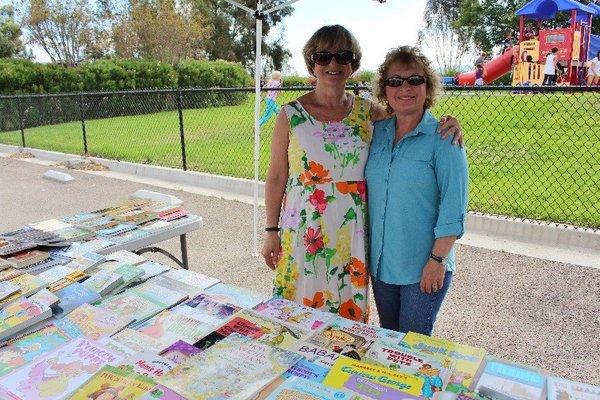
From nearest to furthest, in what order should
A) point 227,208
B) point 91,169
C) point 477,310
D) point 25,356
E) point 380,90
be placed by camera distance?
point 25,356 → point 380,90 → point 477,310 → point 227,208 → point 91,169

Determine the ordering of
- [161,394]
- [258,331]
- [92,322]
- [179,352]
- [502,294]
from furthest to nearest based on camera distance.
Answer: [502,294] → [92,322] → [258,331] → [179,352] → [161,394]

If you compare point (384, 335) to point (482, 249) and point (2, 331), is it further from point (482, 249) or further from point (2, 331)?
point (482, 249)

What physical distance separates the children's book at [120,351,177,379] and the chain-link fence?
1.56 m

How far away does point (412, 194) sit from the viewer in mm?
1838

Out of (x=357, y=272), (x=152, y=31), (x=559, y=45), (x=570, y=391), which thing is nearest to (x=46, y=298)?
(x=357, y=272)

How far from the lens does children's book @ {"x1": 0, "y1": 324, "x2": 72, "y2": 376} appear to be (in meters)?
1.46

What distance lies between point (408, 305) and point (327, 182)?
1.96ft

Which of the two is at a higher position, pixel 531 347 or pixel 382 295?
pixel 382 295

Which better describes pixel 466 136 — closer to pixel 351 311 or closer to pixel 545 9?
pixel 351 311

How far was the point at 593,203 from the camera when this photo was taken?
5445mm

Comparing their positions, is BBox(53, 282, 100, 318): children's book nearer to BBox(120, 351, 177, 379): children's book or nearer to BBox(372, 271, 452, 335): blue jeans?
BBox(120, 351, 177, 379): children's book

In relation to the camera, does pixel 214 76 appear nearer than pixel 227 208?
No

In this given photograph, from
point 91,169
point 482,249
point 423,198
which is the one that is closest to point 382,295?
point 423,198

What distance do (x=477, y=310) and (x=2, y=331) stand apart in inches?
115
